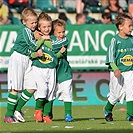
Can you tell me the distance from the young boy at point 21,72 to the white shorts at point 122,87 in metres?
1.33

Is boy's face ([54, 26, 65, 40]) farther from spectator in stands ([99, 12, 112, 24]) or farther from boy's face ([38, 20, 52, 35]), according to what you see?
spectator in stands ([99, 12, 112, 24])

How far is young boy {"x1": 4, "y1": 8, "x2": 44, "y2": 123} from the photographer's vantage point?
37.0ft

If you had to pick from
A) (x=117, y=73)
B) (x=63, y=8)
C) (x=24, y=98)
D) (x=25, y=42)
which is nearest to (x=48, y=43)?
(x=25, y=42)

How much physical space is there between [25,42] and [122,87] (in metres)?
1.79

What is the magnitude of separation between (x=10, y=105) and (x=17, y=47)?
971 millimetres

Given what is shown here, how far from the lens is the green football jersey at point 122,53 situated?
11359mm

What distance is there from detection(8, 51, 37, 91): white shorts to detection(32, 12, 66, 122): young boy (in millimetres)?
118

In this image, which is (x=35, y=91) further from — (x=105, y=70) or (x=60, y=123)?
(x=105, y=70)

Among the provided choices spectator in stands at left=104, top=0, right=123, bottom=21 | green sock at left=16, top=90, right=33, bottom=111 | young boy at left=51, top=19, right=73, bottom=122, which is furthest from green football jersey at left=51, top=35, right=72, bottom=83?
spectator in stands at left=104, top=0, right=123, bottom=21

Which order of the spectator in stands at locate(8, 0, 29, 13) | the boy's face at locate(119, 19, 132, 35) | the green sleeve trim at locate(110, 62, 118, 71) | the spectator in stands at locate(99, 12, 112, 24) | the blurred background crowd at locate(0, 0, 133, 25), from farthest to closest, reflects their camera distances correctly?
the spectator in stands at locate(8, 0, 29, 13) → the blurred background crowd at locate(0, 0, 133, 25) → the spectator in stands at locate(99, 12, 112, 24) → the boy's face at locate(119, 19, 132, 35) → the green sleeve trim at locate(110, 62, 118, 71)

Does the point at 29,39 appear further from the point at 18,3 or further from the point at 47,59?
the point at 18,3

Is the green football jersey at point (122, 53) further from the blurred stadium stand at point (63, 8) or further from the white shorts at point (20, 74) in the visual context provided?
the blurred stadium stand at point (63, 8)

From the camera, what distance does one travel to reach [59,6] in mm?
19438

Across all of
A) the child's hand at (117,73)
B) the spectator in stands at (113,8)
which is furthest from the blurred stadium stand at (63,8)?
the child's hand at (117,73)
